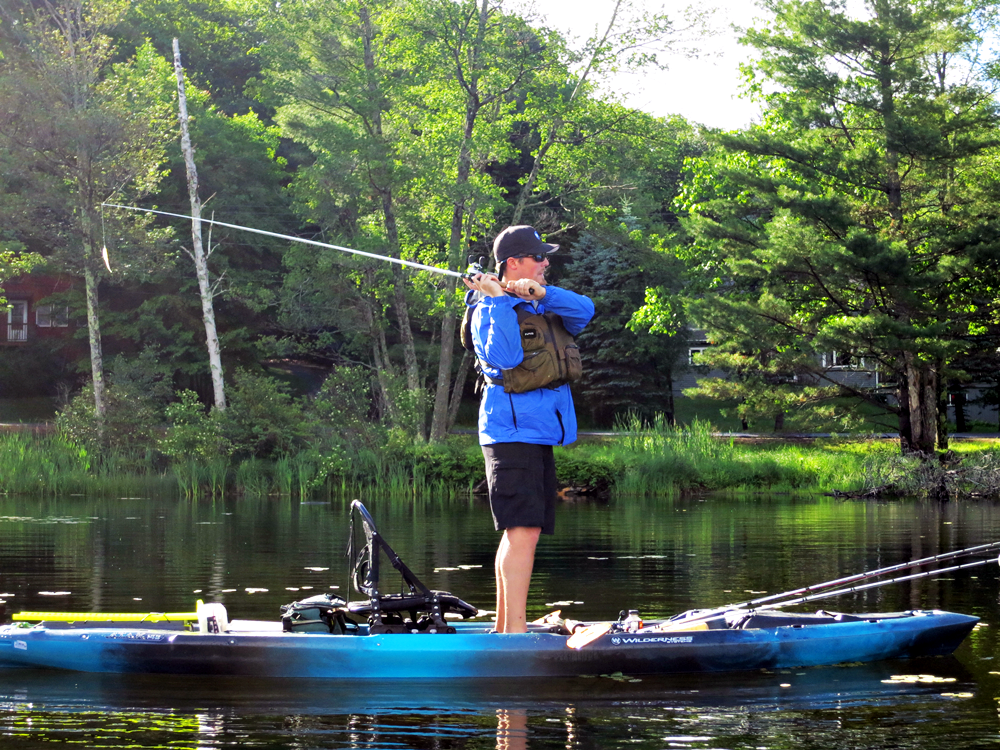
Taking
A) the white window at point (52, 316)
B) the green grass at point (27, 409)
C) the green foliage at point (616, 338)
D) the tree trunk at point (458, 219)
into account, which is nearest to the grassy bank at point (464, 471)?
the tree trunk at point (458, 219)

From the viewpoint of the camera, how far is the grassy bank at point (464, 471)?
21.0 m

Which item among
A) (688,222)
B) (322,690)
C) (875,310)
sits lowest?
(322,690)

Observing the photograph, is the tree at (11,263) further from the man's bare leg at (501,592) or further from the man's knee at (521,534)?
the man's knee at (521,534)

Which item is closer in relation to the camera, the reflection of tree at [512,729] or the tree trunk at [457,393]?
the reflection of tree at [512,729]

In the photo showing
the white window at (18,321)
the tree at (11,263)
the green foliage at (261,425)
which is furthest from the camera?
the white window at (18,321)

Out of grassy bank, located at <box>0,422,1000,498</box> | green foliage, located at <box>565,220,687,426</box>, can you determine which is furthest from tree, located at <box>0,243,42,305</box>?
green foliage, located at <box>565,220,687,426</box>

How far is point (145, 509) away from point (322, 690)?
1287cm

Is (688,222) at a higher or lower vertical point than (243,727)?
higher

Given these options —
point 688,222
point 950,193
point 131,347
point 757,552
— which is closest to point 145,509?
point 757,552

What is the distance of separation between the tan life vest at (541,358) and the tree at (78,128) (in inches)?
822

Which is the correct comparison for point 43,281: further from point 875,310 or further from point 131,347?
point 875,310

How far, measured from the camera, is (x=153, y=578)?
368 inches

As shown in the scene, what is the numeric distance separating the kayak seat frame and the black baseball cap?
1427mm

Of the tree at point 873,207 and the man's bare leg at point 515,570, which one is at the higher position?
the tree at point 873,207
